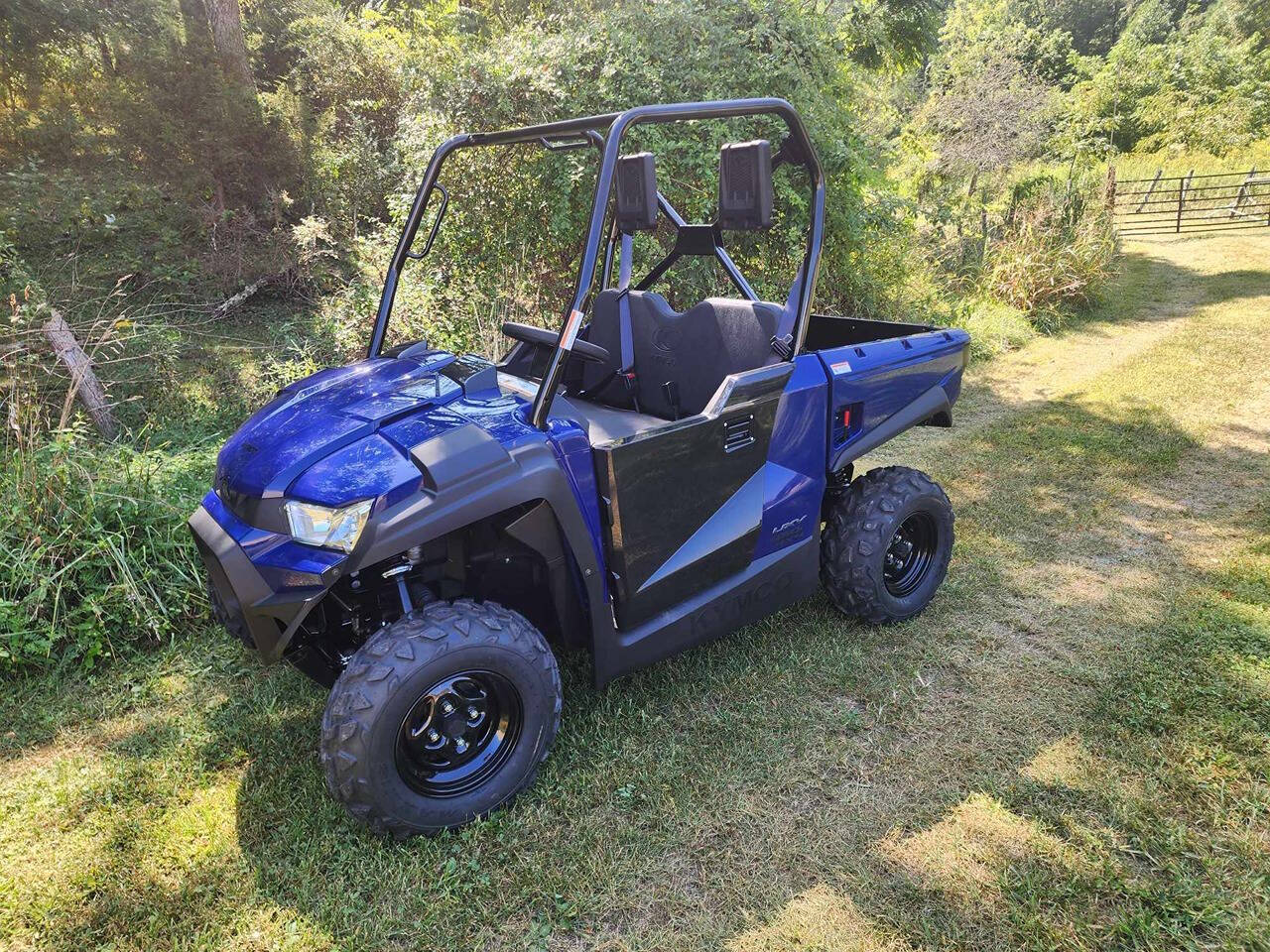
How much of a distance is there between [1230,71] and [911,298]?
90.9 ft

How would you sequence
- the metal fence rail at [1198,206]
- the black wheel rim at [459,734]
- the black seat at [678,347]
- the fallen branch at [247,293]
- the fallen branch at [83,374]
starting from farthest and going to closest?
the metal fence rail at [1198,206]
the fallen branch at [247,293]
the fallen branch at [83,374]
the black seat at [678,347]
the black wheel rim at [459,734]

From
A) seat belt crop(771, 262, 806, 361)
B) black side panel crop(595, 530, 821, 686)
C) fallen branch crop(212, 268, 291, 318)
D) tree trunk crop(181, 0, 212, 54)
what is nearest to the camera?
black side panel crop(595, 530, 821, 686)

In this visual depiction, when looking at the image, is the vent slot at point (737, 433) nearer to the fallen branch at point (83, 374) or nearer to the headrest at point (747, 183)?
Answer: the headrest at point (747, 183)

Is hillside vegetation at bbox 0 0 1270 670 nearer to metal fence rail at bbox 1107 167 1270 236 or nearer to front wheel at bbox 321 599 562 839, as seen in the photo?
front wheel at bbox 321 599 562 839

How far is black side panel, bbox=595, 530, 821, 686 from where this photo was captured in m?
2.40

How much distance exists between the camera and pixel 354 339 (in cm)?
565

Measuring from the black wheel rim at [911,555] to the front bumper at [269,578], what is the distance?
221 cm

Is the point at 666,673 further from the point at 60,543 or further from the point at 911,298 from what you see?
the point at 911,298

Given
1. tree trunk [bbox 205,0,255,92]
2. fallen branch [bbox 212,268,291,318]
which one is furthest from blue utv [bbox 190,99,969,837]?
tree trunk [bbox 205,0,255,92]

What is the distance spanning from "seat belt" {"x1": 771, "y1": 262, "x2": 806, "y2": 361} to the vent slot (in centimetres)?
34

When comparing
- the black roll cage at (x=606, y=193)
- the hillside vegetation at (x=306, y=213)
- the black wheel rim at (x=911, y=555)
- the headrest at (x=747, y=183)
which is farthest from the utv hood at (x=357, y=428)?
the black wheel rim at (x=911, y=555)

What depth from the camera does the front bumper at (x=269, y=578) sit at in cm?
193

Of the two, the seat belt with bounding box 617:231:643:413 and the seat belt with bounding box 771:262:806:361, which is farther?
the seat belt with bounding box 617:231:643:413

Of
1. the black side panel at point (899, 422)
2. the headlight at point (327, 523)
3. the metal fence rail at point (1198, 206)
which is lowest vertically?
the metal fence rail at point (1198, 206)
